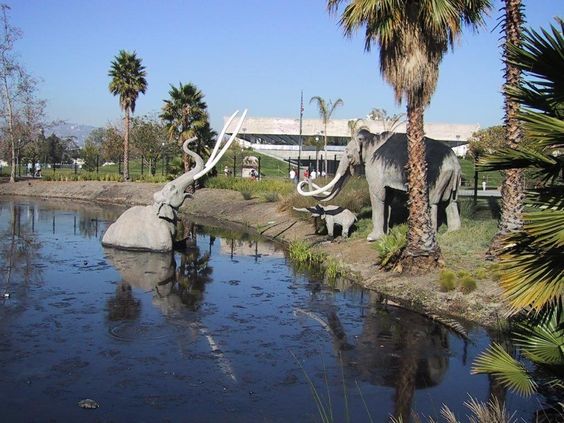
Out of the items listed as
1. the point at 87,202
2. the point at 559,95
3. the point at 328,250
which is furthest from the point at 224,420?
the point at 87,202

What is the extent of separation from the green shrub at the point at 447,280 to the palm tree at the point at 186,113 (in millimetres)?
22310

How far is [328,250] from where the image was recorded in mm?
15969

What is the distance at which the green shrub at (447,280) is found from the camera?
11008 millimetres

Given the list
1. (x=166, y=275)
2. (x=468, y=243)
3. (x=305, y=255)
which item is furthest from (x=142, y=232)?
(x=468, y=243)

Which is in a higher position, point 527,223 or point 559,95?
point 559,95

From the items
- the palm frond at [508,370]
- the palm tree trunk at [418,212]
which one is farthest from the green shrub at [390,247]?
the palm frond at [508,370]

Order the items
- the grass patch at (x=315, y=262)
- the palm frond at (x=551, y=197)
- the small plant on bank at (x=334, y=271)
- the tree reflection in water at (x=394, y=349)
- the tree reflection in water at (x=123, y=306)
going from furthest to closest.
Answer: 1. the grass patch at (x=315, y=262)
2. the small plant on bank at (x=334, y=271)
3. the tree reflection in water at (x=123, y=306)
4. the tree reflection in water at (x=394, y=349)
5. the palm frond at (x=551, y=197)

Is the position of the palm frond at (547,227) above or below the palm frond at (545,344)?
above

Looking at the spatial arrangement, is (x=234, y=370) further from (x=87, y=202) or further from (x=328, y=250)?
(x=87, y=202)

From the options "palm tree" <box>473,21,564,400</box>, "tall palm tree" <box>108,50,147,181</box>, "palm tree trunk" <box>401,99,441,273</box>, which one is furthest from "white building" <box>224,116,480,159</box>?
"palm tree" <box>473,21,564,400</box>

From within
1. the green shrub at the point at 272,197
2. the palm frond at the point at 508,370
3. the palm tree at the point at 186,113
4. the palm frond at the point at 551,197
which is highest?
the palm tree at the point at 186,113

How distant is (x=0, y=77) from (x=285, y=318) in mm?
39136

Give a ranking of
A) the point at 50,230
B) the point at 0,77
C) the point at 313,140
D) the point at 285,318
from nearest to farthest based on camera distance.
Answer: the point at 285,318, the point at 50,230, the point at 0,77, the point at 313,140

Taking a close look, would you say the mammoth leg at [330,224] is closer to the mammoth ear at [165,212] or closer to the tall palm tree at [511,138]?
the mammoth ear at [165,212]
